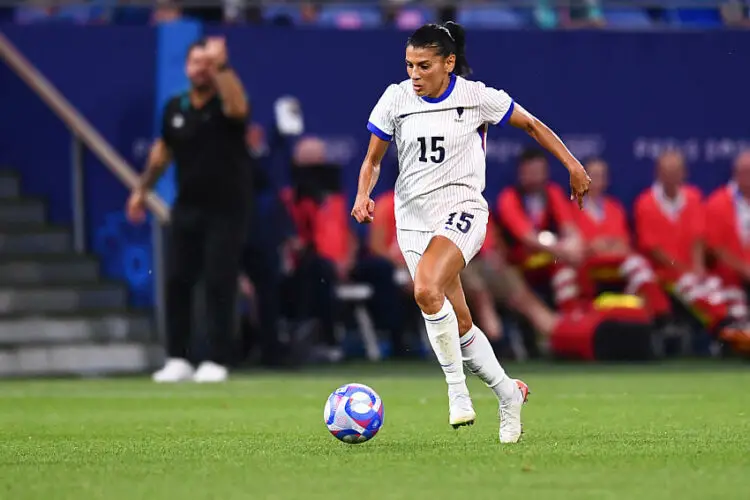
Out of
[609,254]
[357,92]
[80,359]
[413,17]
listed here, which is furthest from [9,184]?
[609,254]

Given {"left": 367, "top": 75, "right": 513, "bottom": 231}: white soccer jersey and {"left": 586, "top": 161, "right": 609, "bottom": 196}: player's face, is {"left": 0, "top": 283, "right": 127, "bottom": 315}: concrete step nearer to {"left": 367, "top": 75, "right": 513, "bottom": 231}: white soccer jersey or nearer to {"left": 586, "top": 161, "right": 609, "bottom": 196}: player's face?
{"left": 586, "top": 161, "right": 609, "bottom": 196}: player's face

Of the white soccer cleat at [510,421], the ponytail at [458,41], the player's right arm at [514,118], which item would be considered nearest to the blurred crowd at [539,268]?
the ponytail at [458,41]

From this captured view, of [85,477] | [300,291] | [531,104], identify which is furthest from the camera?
[531,104]

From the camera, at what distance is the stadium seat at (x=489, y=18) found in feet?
59.9

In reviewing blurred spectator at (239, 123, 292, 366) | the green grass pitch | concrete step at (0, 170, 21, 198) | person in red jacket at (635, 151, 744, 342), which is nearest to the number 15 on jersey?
→ the green grass pitch

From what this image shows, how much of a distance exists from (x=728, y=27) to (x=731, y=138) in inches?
46.7

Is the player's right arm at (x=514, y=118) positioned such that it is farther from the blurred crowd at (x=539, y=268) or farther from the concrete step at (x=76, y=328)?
the concrete step at (x=76, y=328)

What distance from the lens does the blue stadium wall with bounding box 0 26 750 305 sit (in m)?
16.8

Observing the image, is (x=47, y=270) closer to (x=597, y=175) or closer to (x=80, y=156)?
(x=80, y=156)

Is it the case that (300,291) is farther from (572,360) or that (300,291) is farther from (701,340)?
(701,340)

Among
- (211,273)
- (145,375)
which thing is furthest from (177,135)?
(145,375)

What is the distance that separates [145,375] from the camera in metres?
15.5

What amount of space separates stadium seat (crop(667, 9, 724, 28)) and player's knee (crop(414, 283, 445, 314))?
443 inches

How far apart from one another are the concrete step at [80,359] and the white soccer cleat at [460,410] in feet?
25.7
